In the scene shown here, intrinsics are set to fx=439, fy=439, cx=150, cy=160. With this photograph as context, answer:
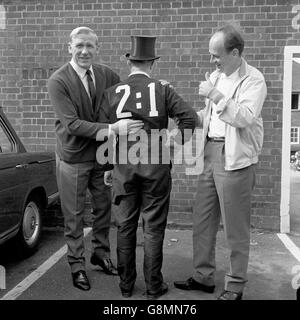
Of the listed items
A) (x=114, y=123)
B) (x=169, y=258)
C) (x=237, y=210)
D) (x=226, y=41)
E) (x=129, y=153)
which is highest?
(x=226, y=41)

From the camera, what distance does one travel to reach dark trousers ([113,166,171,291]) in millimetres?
3434

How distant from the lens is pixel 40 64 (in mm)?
5934

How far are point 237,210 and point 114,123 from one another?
3.87 feet

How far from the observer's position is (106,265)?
13.6ft

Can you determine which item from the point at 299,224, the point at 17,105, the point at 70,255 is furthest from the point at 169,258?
the point at 17,105

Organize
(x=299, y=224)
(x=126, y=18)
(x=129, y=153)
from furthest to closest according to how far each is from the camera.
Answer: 1. (x=299, y=224)
2. (x=126, y=18)
3. (x=129, y=153)

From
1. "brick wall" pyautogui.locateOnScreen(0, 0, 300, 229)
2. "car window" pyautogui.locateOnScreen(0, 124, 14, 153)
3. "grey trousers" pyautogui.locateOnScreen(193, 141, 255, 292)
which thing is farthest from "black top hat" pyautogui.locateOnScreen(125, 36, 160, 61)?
"brick wall" pyautogui.locateOnScreen(0, 0, 300, 229)

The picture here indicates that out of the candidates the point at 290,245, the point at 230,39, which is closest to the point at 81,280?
the point at 230,39

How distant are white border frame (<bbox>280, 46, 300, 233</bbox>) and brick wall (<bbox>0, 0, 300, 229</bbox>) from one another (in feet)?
0.20

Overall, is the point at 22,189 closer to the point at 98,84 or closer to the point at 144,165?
the point at 98,84

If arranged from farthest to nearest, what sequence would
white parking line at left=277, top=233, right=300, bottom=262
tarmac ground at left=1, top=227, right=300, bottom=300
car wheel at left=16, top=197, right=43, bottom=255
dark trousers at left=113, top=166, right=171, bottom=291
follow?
white parking line at left=277, top=233, right=300, bottom=262 → car wheel at left=16, top=197, right=43, bottom=255 → tarmac ground at left=1, top=227, right=300, bottom=300 → dark trousers at left=113, top=166, right=171, bottom=291

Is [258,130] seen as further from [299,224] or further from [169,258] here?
[299,224]

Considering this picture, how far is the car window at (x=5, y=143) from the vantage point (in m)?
4.34

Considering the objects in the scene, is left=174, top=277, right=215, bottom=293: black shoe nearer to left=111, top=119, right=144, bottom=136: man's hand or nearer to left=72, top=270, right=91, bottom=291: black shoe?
left=72, top=270, right=91, bottom=291: black shoe
